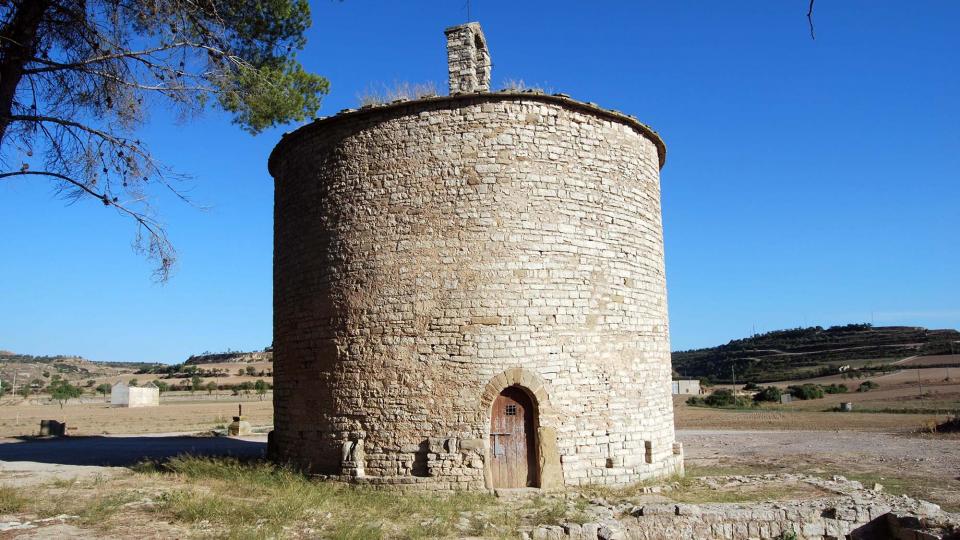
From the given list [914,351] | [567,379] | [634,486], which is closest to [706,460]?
[634,486]

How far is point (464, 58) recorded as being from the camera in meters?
11.8

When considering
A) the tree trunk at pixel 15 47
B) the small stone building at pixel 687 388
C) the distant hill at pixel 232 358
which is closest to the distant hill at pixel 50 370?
the distant hill at pixel 232 358

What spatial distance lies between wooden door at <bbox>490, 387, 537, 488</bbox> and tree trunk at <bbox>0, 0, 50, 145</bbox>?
8.14 metres

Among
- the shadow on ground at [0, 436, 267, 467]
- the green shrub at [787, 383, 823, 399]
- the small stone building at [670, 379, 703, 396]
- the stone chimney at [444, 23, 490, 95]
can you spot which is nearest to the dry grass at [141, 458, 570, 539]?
the shadow on ground at [0, 436, 267, 467]

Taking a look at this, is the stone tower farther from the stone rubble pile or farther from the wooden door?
the stone rubble pile

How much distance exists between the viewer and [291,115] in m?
11.6

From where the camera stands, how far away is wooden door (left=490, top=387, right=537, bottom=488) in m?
10.1

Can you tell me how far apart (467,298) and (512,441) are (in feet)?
7.67

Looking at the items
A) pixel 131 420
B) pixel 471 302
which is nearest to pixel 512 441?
pixel 471 302

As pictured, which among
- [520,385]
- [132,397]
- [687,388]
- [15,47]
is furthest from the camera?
[687,388]

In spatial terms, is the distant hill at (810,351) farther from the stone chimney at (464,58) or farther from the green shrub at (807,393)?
the stone chimney at (464,58)

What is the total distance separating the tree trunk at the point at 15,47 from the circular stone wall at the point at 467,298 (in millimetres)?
4249

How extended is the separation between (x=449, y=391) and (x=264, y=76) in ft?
19.3

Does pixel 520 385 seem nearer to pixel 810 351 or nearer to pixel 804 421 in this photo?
pixel 804 421
